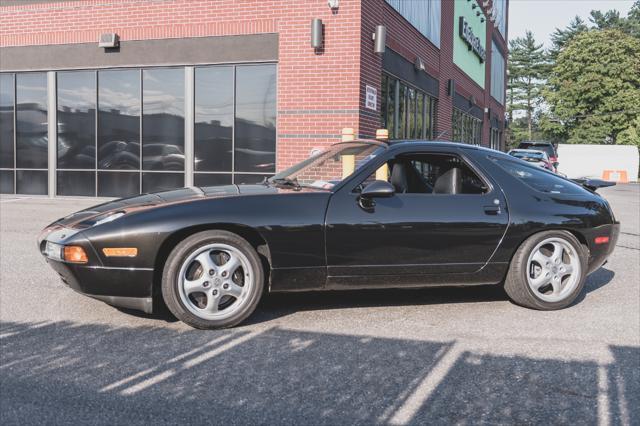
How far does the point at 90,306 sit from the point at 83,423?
→ 2241 mm

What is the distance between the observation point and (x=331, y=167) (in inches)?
209

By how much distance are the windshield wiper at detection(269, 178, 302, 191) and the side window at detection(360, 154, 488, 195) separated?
2.40 ft

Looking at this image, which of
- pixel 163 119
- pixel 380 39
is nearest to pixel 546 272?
pixel 380 39

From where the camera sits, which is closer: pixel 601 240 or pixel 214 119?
pixel 601 240

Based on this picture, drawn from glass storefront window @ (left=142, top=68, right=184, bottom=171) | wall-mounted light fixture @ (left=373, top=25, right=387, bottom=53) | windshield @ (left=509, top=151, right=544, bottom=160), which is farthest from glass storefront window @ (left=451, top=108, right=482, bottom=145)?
glass storefront window @ (left=142, top=68, right=184, bottom=171)

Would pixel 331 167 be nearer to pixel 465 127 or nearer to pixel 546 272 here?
pixel 546 272

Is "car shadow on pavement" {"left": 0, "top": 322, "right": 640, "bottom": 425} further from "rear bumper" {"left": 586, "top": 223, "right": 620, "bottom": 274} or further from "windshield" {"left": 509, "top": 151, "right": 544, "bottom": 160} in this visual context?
"windshield" {"left": 509, "top": 151, "right": 544, "bottom": 160}

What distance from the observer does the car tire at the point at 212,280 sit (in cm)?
431

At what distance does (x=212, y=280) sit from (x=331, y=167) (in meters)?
1.54

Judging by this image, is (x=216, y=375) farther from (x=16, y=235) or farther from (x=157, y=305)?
(x=16, y=235)

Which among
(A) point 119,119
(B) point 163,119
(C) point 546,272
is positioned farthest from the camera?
(A) point 119,119

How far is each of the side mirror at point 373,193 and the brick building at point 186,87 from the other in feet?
25.6

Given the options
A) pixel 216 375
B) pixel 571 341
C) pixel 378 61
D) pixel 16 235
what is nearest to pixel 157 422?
pixel 216 375

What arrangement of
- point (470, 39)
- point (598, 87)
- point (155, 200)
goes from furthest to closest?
point (598, 87)
point (470, 39)
point (155, 200)
